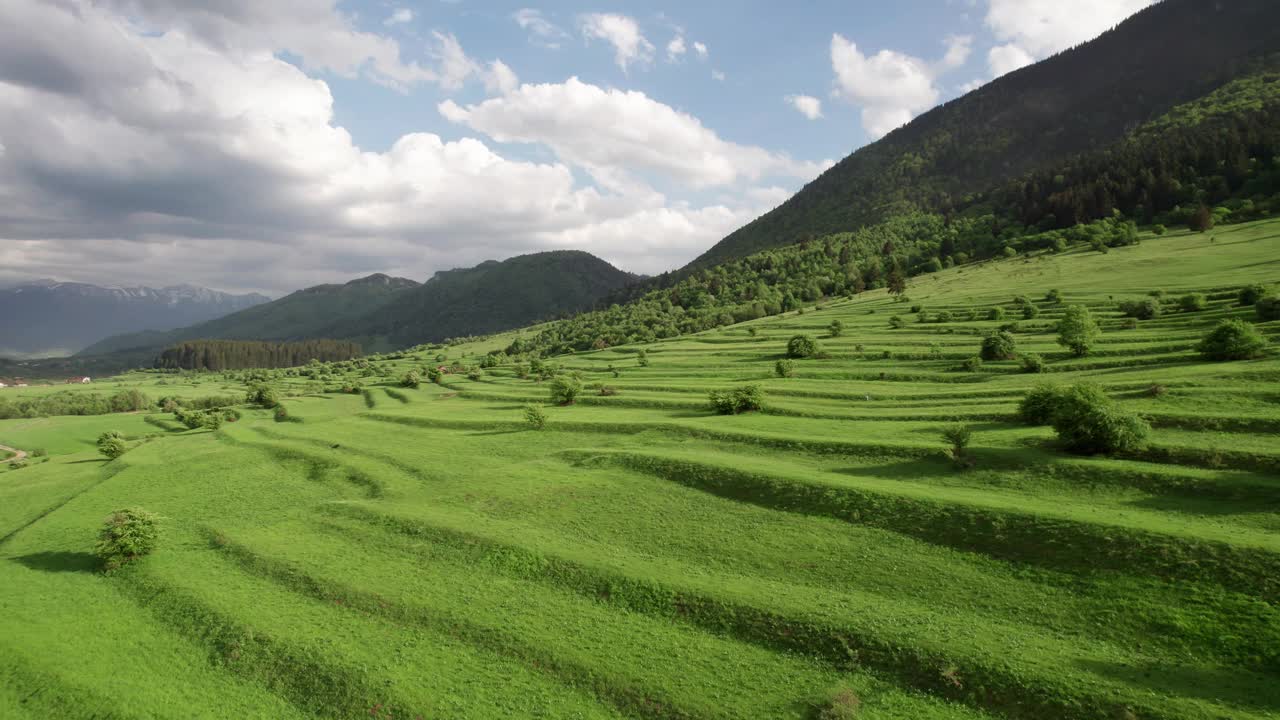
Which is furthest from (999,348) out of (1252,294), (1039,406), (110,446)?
(110,446)

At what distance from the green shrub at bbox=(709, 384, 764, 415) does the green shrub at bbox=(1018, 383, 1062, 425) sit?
26848mm

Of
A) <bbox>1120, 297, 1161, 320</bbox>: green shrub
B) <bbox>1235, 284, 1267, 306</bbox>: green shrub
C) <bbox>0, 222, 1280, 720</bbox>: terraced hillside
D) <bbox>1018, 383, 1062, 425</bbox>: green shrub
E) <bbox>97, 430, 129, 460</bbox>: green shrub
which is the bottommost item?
<bbox>0, 222, 1280, 720</bbox>: terraced hillside

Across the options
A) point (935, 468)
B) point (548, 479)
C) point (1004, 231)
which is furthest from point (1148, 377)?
point (1004, 231)

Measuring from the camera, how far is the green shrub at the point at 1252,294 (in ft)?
215

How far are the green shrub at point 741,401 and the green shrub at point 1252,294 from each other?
6039 cm

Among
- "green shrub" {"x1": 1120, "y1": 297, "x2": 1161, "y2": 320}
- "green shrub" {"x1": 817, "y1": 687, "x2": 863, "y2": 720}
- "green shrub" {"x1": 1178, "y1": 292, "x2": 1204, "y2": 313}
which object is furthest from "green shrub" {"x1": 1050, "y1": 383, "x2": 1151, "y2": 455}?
"green shrub" {"x1": 1178, "y1": 292, "x2": 1204, "y2": 313}

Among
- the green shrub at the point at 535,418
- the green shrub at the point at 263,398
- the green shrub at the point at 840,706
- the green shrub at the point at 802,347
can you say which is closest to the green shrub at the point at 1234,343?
the green shrub at the point at 802,347

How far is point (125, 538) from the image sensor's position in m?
40.8

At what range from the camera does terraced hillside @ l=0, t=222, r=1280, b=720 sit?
23.6m

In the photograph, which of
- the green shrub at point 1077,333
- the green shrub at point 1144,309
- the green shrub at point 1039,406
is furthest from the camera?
the green shrub at point 1144,309

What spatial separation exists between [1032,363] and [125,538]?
8900cm

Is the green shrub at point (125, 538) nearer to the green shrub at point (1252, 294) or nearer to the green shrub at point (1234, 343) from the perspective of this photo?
the green shrub at point (1234, 343)

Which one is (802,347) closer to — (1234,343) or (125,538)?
(1234,343)

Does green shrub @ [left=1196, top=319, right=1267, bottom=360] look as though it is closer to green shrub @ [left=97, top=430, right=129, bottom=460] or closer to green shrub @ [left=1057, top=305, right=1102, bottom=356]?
green shrub @ [left=1057, top=305, right=1102, bottom=356]
